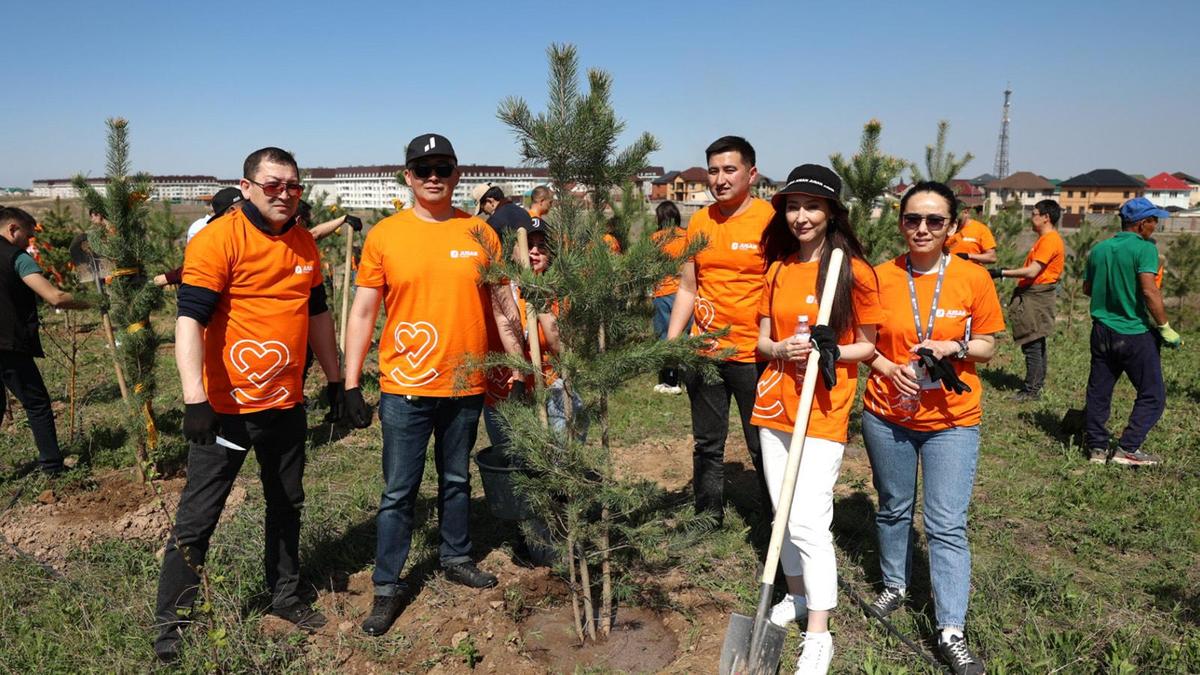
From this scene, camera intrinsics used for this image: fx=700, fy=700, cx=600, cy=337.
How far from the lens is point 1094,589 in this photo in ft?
12.1

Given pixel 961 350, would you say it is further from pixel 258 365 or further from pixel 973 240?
pixel 973 240

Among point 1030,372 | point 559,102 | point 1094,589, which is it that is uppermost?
point 559,102

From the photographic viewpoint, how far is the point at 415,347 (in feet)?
10.4

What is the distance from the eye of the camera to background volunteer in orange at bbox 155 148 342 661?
2.84 m

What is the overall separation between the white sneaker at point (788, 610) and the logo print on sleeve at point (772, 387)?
0.90 metres

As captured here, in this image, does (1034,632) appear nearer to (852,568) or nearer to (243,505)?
(852,568)

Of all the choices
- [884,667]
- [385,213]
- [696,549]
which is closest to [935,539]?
[884,667]

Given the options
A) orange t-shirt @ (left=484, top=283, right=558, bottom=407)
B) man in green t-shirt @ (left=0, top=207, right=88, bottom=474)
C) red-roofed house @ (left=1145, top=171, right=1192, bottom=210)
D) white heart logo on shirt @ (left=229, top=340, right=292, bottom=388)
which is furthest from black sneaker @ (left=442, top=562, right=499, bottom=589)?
red-roofed house @ (left=1145, top=171, right=1192, bottom=210)

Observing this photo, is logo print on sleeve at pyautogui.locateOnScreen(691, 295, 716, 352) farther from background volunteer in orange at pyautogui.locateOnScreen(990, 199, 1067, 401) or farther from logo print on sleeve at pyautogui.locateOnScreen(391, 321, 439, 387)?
background volunteer in orange at pyautogui.locateOnScreen(990, 199, 1067, 401)

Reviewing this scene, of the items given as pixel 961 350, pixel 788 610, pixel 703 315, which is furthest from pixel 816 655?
pixel 703 315

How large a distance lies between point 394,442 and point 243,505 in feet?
6.73

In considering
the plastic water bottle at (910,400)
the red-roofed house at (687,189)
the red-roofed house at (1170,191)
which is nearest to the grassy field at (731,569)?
the plastic water bottle at (910,400)

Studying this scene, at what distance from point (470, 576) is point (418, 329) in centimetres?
140

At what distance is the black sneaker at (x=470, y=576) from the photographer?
144 inches
